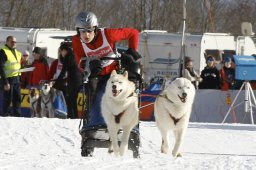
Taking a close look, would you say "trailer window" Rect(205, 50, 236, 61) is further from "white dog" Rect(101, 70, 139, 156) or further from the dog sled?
"white dog" Rect(101, 70, 139, 156)

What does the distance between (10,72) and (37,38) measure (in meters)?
7.02

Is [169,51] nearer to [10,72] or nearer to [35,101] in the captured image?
[35,101]

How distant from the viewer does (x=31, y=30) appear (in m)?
20.2

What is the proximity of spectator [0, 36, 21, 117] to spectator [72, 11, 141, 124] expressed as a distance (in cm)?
593

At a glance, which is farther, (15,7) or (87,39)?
(15,7)

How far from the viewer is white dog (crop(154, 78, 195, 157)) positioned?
7.33m

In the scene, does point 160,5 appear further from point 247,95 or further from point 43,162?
point 43,162

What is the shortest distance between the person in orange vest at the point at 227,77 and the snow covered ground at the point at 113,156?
2653 mm

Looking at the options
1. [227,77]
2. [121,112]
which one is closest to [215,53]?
[227,77]

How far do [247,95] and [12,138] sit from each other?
5231mm

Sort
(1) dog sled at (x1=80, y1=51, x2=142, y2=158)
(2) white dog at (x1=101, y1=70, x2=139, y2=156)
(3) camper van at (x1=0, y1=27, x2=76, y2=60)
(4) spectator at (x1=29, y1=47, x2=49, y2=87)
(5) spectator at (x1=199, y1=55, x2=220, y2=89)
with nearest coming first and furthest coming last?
(2) white dog at (x1=101, y1=70, x2=139, y2=156)
(1) dog sled at (x1=80, y1=51, x2=142, y2=158)
(4) spectator at (x1=29, y1=47, x2=49, y2=87)
(5) spectator at (x1=199, y1=55, x2=220, y2=89)
(3) camper van at (x1=0, y1=27, x2=76, y2=60)

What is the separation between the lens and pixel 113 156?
7.24m

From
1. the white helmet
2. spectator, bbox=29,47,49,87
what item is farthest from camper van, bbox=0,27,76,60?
the white helmet

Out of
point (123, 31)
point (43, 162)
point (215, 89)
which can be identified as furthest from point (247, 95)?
point (43, 162)
